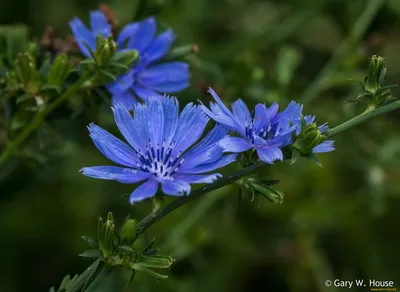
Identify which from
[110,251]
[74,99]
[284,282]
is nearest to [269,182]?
[110,251]

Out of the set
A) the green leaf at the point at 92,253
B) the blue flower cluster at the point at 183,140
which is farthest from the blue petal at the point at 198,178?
the green leaf at the point at 92,253

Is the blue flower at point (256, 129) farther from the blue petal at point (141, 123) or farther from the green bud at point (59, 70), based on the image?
the green bud at point (59, 70)

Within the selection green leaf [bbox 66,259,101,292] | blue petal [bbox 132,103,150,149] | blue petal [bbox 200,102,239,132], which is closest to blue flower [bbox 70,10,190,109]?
blue petal [bbox 132,103,150,149]

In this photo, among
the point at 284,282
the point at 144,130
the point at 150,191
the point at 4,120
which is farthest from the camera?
the point at 284,282

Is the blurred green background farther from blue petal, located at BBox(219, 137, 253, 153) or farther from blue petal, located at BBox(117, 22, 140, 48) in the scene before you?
blue petal, located at BBox(219, 137, 253, 153)

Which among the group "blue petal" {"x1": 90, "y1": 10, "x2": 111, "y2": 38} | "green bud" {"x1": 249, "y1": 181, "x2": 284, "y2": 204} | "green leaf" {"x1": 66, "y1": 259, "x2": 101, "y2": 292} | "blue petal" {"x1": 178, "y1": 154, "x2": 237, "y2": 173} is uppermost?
"blue petal" {"x1": 90, "y1": 10, "x2": 111, "y2": 38}

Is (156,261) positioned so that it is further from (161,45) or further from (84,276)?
(161,45)

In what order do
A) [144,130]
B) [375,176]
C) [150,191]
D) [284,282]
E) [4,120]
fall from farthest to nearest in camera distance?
[284,282], [375,176], [4,120], [144,130], [150,191]

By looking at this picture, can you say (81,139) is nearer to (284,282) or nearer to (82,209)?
(82,209)
